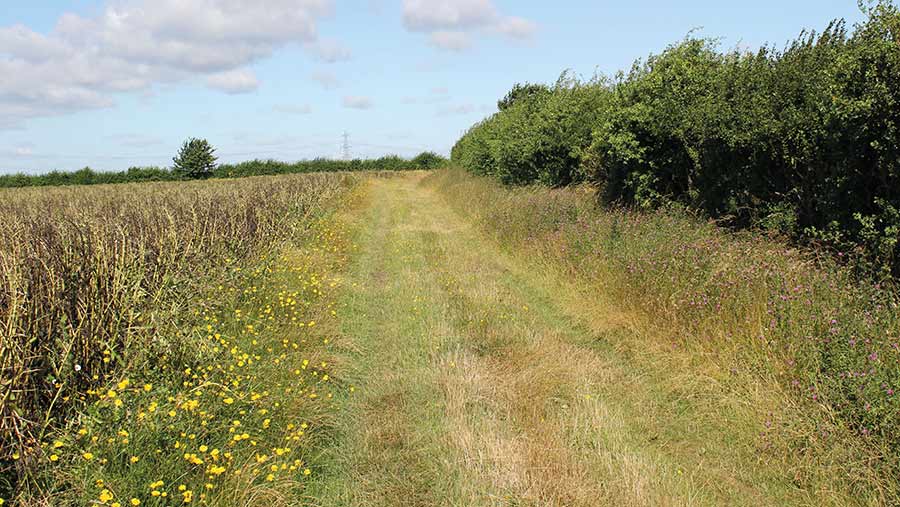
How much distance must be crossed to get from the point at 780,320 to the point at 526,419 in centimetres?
255

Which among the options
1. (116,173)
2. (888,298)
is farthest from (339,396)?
(116,173)

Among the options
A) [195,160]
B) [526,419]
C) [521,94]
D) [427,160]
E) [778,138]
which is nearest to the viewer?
[526,419]

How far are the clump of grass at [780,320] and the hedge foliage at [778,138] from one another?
1.56 feet

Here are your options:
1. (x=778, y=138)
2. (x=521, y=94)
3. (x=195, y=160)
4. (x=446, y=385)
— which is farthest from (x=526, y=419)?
(x=195, y=160)

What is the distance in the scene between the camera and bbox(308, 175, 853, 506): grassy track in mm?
3621

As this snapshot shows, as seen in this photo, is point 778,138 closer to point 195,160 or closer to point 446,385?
point 446,385

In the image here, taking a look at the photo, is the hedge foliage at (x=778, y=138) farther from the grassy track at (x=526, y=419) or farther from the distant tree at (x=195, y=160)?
the distant tree at (x=195, y=160)

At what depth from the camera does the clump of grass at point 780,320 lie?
3670 millimetres

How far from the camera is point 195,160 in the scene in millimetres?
53656

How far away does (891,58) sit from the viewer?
5.14m

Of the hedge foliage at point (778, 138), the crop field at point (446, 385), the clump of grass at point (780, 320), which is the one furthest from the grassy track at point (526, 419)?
the hedge foliage at point (778, 138)

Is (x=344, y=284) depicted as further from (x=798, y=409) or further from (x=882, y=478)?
(x=882, y=478)

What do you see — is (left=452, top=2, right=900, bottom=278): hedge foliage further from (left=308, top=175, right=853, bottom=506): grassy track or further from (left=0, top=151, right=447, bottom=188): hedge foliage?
(left=0, top=151, right=447, bottom=188): hedge foliage

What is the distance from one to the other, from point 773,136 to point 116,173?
55.8m
